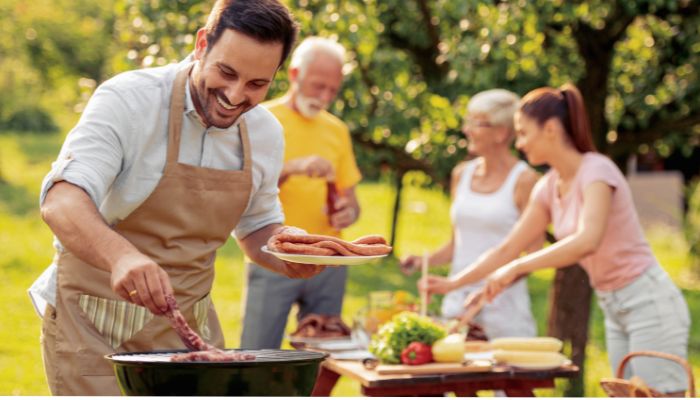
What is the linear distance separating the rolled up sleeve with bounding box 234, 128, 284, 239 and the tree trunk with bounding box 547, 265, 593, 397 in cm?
396

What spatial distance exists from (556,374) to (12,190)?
20.0 m

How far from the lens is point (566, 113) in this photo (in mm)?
4699

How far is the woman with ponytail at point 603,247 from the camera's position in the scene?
445 cm

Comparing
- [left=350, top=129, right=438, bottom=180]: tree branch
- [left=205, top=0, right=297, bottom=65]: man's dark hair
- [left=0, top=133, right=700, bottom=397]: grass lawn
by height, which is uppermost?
[left=205, top=0, right=297, bottom=65]: man's dark hair

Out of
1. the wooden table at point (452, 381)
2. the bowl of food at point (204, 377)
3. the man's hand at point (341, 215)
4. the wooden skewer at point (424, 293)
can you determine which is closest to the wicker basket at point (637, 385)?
the wooden table at point (452, 381)

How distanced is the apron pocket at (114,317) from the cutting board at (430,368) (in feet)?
4.25

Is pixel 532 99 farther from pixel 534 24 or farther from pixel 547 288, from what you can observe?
pixel 547 288

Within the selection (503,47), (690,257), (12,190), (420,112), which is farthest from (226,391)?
(12,190)

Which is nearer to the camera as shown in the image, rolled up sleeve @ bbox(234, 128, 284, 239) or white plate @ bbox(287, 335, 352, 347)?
rolled up sleeve @ bbox(234, 128, 284, 239)

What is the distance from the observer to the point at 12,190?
22.7 m

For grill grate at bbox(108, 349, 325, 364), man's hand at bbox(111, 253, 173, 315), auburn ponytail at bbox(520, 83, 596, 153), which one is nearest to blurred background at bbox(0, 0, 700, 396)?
auburn ponytail at bbox(520, 83, 596, 153)

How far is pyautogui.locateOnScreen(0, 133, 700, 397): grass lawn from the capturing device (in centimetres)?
944

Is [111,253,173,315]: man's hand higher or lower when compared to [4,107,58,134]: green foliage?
lower

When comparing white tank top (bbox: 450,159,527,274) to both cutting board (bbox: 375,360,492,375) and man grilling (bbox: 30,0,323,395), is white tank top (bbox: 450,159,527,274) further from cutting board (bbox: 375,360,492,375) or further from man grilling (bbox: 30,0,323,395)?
man grilling (bbox: 30,0,323,395)
